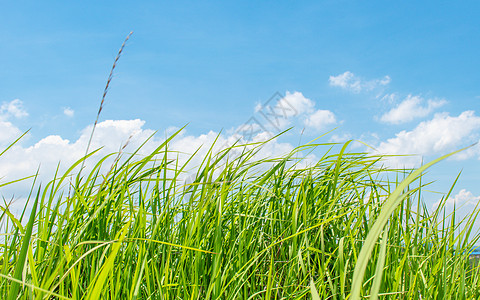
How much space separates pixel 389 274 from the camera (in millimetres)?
1832

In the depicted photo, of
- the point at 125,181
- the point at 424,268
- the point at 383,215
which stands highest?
the point at 125,181

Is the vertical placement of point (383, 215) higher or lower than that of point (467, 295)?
higher

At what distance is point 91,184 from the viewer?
210cm

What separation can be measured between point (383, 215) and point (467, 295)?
2095 mm

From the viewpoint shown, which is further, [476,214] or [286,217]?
[476,214]

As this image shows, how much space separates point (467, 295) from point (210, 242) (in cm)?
156

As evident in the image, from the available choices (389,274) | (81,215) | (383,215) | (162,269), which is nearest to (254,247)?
(162,269)

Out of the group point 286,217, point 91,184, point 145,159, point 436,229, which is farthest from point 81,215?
point 436,229

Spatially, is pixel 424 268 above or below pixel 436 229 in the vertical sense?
below

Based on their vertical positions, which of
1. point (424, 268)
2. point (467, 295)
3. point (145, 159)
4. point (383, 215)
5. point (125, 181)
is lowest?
point (467, 295)

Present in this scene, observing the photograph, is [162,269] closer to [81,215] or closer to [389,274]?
[81,215]

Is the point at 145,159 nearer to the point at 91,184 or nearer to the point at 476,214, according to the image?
the point at 91,184

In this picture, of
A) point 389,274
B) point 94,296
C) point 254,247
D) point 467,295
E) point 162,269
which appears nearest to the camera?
point 94,296

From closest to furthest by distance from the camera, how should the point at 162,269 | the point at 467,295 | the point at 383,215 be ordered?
1. the point at 383,215
2. the point at 162,269
3. the point at 467,295
